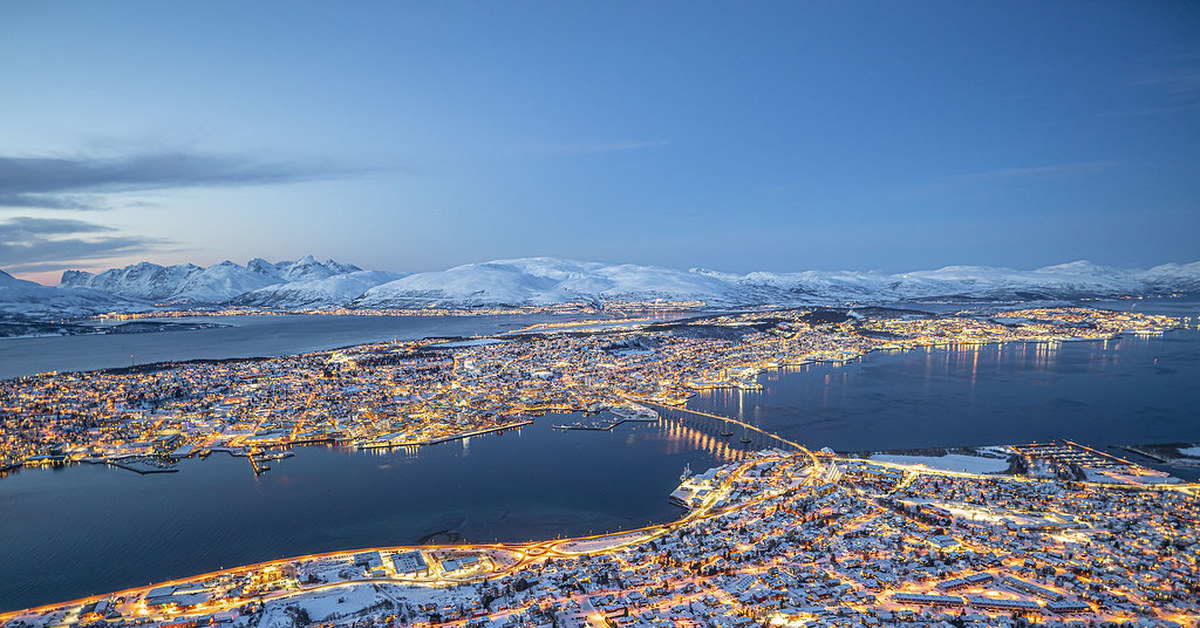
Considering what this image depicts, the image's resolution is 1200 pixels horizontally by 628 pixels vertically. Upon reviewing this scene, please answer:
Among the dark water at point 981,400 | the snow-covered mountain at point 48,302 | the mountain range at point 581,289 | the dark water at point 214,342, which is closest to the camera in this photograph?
the dark water at point 981,400

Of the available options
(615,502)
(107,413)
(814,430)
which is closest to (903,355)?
(814,430)

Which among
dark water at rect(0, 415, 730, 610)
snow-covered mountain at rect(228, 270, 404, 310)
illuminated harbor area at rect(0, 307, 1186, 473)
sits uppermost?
snow-covered mountain at rect(228, 270, 404, 310)

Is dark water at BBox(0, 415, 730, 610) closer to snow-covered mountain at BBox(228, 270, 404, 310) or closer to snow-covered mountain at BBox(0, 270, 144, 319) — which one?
snow-covered mountain at BBox(0, 270, 144, 319)

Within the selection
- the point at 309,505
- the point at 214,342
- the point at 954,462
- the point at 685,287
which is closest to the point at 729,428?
the point at 954,462

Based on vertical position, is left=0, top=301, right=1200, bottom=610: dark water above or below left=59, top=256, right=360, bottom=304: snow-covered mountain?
below

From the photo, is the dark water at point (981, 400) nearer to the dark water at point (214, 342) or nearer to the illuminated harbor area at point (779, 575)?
the illuminated harbor area at point (779, 575)

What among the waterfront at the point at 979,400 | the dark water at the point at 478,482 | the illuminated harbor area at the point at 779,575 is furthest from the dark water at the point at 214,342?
the illuminated harbor area at the point at 779,575

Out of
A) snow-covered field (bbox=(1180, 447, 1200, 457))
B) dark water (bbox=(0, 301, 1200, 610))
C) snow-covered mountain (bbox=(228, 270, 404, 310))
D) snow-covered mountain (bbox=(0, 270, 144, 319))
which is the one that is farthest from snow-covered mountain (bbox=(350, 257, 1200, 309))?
snow-covered field (bbox=(1180, 447, 1200, 457))

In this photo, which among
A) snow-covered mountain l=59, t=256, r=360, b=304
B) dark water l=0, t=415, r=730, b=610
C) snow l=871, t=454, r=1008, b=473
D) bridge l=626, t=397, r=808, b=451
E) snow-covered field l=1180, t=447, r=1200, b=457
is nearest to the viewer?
dark water l=0, t=415, r=730, b=610
